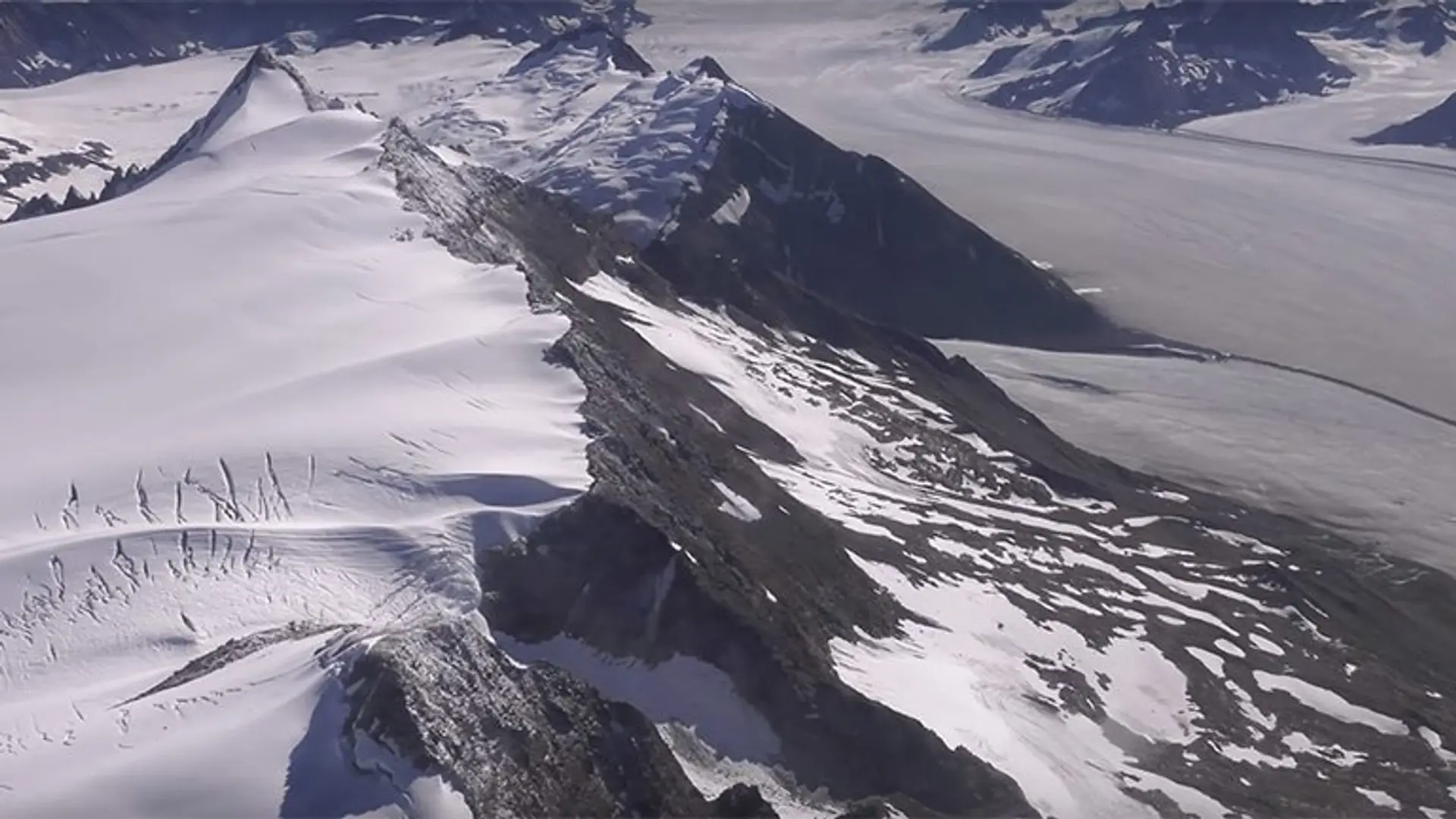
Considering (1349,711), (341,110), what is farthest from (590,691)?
(341,110)

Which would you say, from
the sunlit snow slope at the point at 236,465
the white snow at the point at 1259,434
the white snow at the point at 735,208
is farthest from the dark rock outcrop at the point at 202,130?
the white snow at the point at 1259,434

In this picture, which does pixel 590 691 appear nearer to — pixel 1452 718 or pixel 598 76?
pixel 1452 718

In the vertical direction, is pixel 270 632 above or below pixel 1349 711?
above

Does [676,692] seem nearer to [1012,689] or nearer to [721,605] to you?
[721,605]

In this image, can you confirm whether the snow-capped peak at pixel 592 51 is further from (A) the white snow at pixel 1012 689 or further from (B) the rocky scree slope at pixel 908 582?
(A) the white snow at pixel 1012 689

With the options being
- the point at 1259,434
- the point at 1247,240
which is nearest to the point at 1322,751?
the point at 1259,434

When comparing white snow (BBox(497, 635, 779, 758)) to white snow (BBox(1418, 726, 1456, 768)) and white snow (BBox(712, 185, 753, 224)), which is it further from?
white snow (BBox(712, 185, 753, 224))
